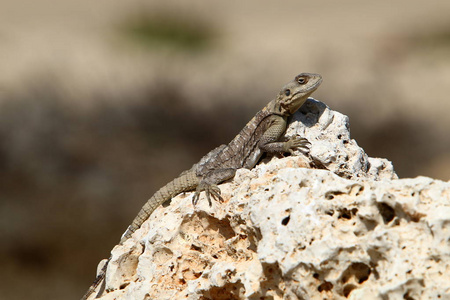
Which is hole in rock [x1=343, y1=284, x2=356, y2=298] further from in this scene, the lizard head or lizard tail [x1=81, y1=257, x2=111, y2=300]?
the lizard head

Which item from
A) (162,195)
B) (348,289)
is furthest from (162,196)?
(348,289)

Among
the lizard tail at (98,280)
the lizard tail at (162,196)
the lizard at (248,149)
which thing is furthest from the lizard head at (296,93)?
the lizard tail at (98,280)

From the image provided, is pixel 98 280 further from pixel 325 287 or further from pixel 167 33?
pixel 167 33

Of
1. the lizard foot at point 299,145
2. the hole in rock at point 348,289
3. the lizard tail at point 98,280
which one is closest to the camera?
the hole in rock at point 348,289

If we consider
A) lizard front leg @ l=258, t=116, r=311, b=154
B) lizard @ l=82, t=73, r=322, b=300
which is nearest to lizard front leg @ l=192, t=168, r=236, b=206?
lizard @ l=82, t=73, r=322, b=300

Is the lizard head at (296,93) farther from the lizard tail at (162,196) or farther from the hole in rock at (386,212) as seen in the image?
Answer: the hole in rock at (386,212)

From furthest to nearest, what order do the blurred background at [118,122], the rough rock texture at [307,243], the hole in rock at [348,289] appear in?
the blurred background at [118,122]
the hole in rock at [348,289]
the rough rock texture at [307,243]

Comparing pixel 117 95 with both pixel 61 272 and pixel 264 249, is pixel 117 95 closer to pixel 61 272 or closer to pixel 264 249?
pixel 61 272
